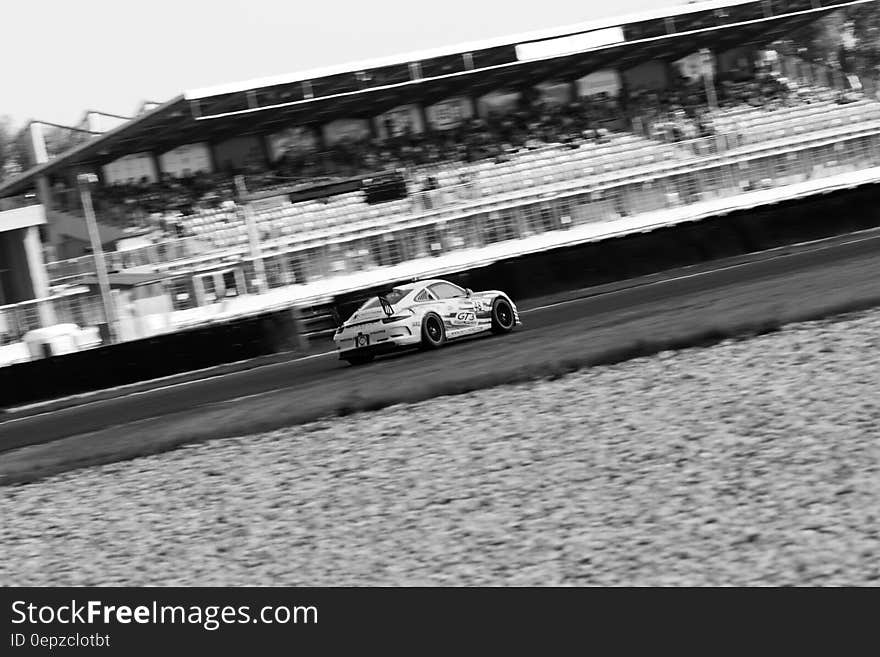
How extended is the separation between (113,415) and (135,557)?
728cm

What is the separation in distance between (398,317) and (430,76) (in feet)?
75.6

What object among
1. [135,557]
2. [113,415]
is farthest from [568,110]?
[135,557]

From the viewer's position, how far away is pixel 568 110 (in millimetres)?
40844

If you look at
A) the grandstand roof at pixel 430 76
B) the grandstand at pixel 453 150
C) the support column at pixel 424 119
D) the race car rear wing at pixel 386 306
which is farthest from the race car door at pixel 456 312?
the support column at pixel 424 119

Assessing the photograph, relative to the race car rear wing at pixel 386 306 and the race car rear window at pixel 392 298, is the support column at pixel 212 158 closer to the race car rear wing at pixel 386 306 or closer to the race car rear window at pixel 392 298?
the race car rear window at pixel 392 298

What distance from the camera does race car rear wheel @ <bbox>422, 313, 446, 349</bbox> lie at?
51.3ft

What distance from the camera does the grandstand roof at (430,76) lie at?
115 ft

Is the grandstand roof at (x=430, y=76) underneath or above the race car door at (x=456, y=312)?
above

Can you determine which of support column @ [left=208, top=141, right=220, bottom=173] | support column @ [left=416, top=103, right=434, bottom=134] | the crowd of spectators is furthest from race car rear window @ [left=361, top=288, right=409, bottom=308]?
support column @ [left=416, top=103, right=434, bottom=134]

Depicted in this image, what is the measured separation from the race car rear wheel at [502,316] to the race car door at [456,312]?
312 millimetres

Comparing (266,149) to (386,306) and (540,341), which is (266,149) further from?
(540,341)

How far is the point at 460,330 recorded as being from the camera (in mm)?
16078

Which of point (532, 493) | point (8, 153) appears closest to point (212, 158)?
point (532, 493)

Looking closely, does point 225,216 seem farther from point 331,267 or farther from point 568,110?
point 568,110
